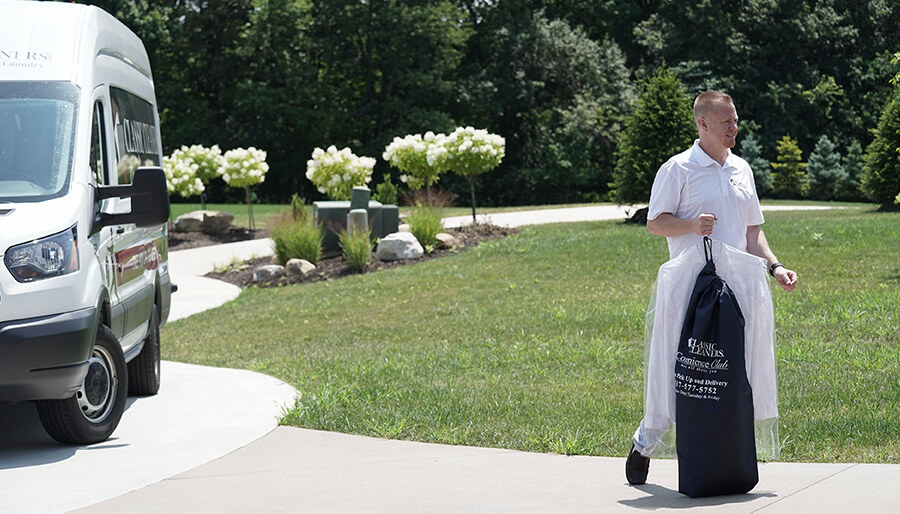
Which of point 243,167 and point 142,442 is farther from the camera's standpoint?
point 243,167

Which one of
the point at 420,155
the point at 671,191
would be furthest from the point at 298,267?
the point at 671,191

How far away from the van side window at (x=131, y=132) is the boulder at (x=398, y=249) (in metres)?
9.04

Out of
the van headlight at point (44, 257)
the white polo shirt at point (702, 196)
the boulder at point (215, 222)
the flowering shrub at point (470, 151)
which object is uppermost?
the flowering shrub at point (470, 151)

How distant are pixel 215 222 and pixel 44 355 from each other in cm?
2043

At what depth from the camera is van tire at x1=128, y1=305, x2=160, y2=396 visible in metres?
8.25

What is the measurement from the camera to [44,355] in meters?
5.87

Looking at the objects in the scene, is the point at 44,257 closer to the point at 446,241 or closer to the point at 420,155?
the point at 446,241

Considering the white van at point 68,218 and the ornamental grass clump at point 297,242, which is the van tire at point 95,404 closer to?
the white van at point 68,218

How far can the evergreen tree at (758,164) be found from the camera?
36.9 metres

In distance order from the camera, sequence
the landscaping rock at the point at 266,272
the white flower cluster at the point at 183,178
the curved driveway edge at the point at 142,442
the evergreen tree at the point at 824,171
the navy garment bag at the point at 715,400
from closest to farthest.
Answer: the navy garment bag at the point at 715,400, the curved driveway edge at the point at 142,442, the landscaping rock at the point at 266,272, the white flower cluster at the point at 183,178, the evergreen tree at the point at 824,171

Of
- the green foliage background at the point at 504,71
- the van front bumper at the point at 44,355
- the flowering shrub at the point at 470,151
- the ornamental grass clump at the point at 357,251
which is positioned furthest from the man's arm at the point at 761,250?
the green foliage background at the point at 504,71

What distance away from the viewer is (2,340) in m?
5.74

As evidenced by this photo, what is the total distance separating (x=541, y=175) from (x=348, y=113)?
9.05 m

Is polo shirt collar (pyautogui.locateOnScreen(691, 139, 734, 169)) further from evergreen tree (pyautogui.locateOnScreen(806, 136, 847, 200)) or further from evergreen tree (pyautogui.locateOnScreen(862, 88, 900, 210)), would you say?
evergreen tree (pyautogui.locateOnScreen(806, 136, 847, 200))
